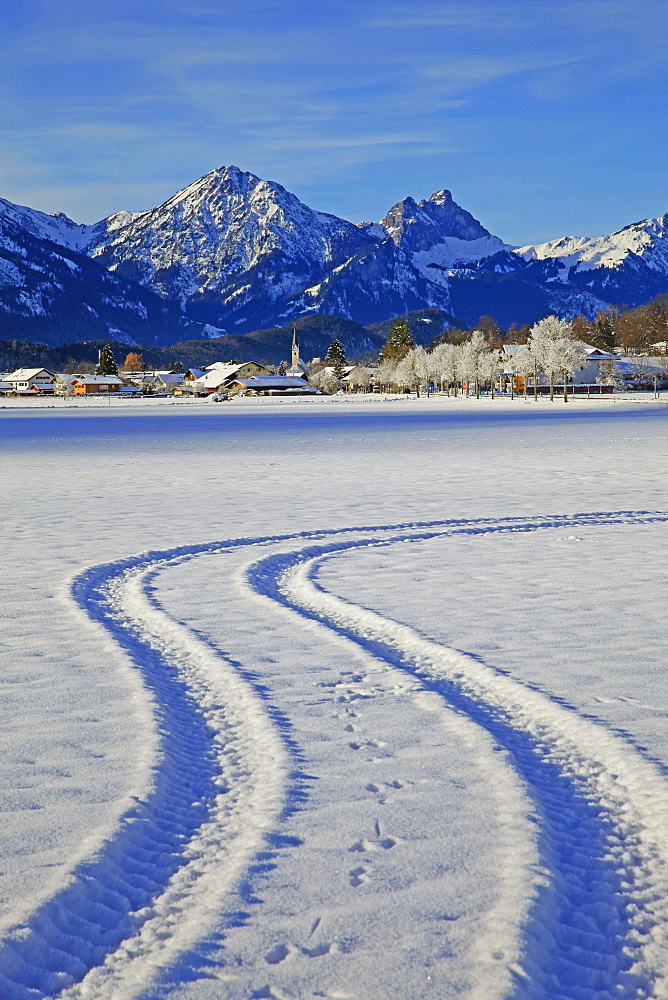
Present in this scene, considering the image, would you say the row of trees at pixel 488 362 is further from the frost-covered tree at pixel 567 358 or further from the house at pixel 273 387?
the house at pixel 273 387

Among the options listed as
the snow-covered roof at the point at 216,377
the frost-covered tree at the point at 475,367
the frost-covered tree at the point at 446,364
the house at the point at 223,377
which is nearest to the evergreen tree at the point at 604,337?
→ the frost-covered tree at the point at 446,364

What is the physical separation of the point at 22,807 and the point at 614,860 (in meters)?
3.19

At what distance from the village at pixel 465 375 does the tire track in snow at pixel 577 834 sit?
303ft

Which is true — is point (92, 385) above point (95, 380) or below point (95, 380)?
below

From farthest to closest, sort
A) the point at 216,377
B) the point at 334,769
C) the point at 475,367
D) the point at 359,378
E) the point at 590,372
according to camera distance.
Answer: the point at 216,377 < the point at 359,378 < the point at 590,372 < the point at 475,367 < the point at 334,769

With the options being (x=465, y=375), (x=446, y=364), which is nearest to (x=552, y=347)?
(x=465, y=375)

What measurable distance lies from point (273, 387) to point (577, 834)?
172202 millimetres

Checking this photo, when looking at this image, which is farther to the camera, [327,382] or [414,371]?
[327,382]

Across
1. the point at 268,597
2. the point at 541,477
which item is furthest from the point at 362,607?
the point at 541,477

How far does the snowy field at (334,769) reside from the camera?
3.56 metres

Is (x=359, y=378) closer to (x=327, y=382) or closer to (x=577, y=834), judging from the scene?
(x=327, y=382)

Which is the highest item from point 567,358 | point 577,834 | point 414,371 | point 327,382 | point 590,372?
point 327,382

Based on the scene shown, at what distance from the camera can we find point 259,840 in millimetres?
4402

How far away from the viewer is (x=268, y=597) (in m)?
9.62
